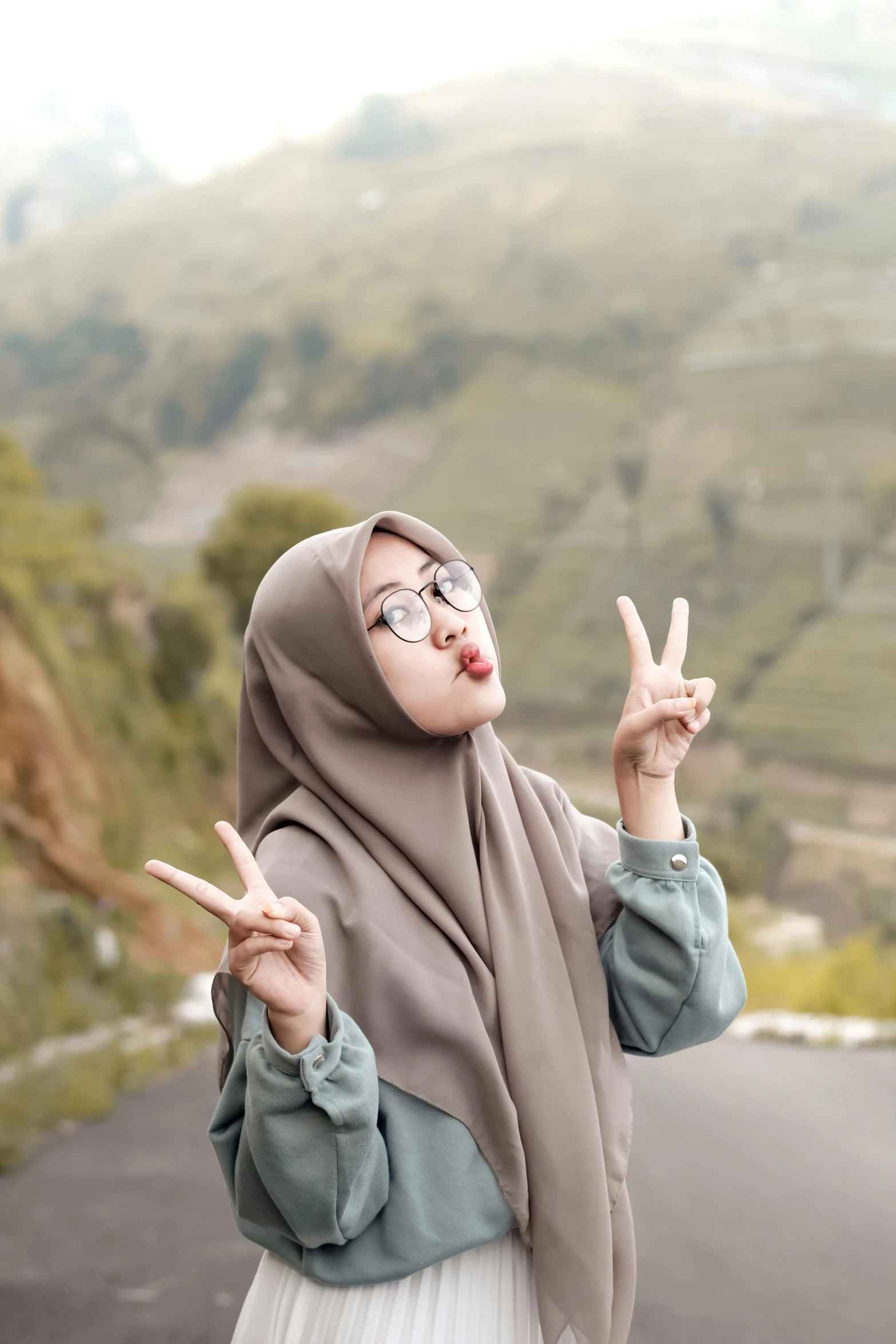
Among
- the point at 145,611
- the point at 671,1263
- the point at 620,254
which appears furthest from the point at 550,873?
the point at 620,254

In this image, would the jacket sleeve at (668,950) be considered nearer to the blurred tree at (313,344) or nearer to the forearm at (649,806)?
the forearm at (649,806)

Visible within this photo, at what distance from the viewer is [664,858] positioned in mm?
1036

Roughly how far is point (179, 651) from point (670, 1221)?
4759mm

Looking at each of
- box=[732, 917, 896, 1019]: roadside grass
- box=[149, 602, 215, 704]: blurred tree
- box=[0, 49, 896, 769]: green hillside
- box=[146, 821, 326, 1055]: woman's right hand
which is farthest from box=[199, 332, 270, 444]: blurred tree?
box=[146, 821, 326, 1055]: woman's right hand

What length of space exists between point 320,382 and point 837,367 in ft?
17.6

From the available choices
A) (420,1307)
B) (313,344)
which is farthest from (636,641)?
(313,344)

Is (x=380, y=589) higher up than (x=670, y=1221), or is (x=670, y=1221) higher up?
(x=380, y=589)

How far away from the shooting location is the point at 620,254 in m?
13.3

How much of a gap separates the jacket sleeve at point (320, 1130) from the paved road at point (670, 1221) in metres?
2.16

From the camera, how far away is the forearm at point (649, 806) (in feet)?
3.44

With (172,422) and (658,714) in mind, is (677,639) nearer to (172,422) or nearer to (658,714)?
(658,714)

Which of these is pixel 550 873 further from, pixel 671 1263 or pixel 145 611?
pixel 145 611

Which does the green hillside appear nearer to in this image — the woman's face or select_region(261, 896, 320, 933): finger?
the woman's face

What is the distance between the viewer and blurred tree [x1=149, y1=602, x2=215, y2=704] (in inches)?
283
